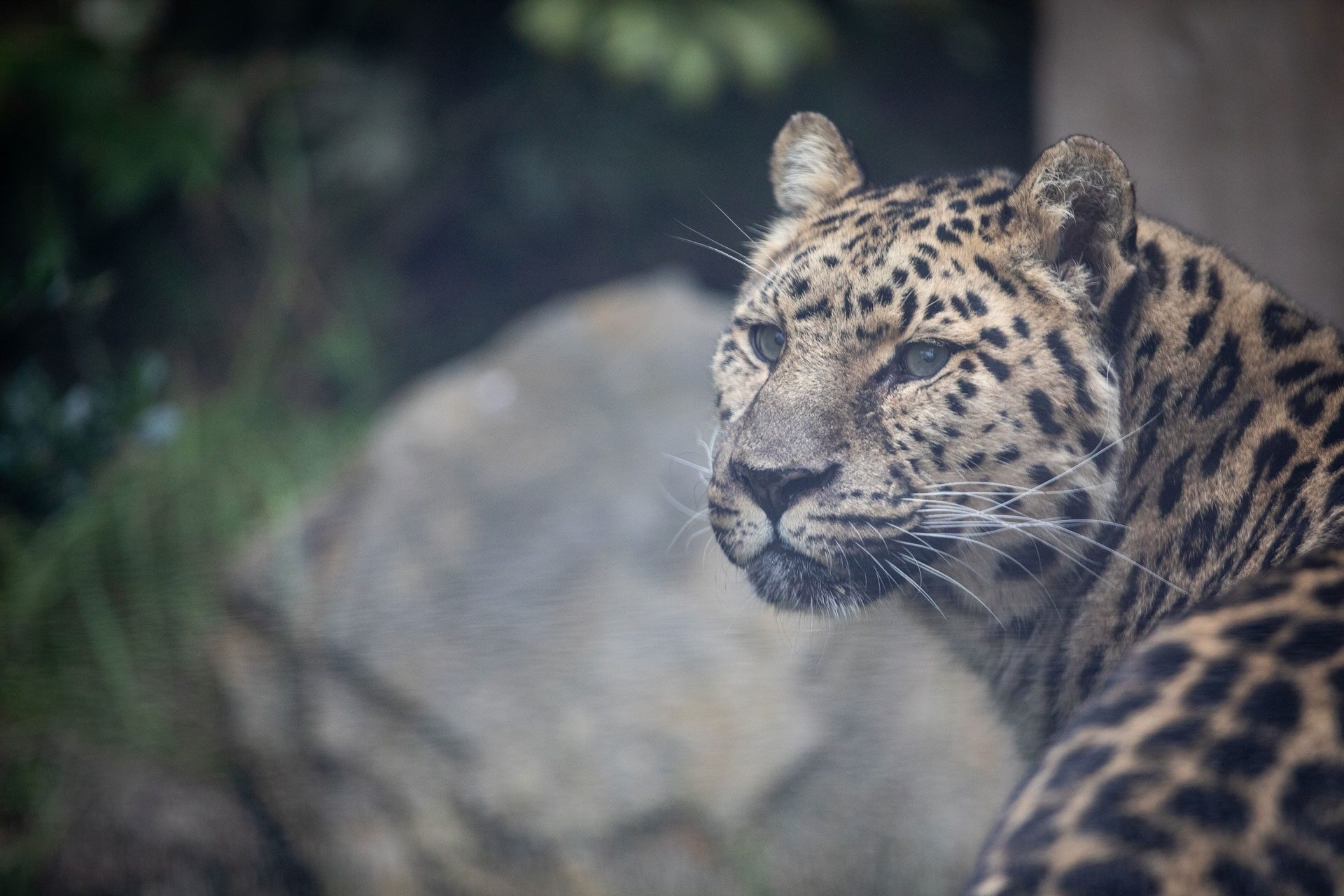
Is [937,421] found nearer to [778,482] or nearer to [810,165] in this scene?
[778,482]

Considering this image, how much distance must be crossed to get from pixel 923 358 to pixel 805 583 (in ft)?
0.87

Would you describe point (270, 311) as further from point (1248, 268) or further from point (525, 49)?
point (1248, 268)

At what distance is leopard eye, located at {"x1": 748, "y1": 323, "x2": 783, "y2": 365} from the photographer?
1156 millimetres

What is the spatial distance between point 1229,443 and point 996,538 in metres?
0.26

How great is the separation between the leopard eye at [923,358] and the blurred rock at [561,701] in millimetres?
390

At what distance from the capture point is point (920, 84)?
140 centimetres

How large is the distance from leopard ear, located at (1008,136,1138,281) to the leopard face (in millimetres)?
22

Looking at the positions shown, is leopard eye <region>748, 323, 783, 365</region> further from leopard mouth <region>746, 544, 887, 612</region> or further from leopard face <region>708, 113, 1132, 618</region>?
leopard mouth <region>746, 544, 887, 612</region>

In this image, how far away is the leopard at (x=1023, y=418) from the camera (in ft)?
3.40

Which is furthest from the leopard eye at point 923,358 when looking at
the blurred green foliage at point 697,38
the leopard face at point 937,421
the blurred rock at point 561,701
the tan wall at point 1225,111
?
the blurred green foliage at point 697,38

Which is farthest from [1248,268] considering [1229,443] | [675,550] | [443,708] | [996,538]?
[443,708]

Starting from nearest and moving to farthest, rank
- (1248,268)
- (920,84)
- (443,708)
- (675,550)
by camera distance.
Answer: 1. (1248,268)
2. (920,84)
3. (675,550)
4. (443,708)

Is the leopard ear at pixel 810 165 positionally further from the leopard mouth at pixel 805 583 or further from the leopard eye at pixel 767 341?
the leopard mouth at pixel 805 583

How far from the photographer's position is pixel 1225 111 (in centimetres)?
138
